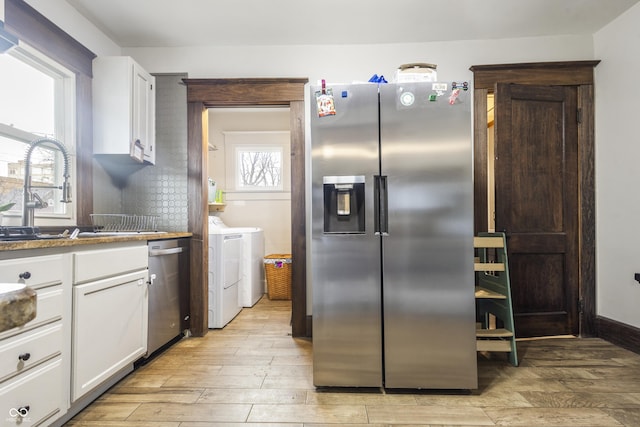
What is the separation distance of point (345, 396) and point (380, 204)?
1099 mm

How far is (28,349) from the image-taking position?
125 centimetres

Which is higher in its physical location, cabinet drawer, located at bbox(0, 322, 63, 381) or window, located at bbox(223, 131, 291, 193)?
window, located at bbox(223, 131, 291, 193)

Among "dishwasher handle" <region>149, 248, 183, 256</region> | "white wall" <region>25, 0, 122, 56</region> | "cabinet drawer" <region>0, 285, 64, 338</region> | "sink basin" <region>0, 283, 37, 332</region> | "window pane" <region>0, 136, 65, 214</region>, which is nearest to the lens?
"sink basin" <region>0, 283, 37, 332</region>

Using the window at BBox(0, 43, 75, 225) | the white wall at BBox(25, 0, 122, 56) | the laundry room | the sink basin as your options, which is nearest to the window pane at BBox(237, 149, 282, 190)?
the laundry room

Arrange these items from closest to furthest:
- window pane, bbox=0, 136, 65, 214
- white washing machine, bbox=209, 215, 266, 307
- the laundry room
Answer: window pane, bbox=0, 136, 65, 214 < white washing machine, bbox=209, 215, 266, 307 < the laundry room

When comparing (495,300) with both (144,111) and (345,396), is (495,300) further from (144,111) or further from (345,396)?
(144,111)

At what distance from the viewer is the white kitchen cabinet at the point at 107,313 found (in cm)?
151

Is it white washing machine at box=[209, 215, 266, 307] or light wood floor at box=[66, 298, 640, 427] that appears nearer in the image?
light wood floor at box=[66, 298, 640, 427]

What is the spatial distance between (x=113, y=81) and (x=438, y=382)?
3008 millimetres

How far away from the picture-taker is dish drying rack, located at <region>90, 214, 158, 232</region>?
261cm

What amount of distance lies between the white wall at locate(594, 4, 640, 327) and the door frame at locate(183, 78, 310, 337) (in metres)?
2.45

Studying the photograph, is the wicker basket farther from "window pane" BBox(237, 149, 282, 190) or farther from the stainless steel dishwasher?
the stainless steel dishwasher

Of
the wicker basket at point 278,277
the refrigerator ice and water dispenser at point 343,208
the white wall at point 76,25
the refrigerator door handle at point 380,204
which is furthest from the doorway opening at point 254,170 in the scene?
the refrigerator door handle at point 380,204

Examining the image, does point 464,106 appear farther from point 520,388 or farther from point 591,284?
point 591,284
